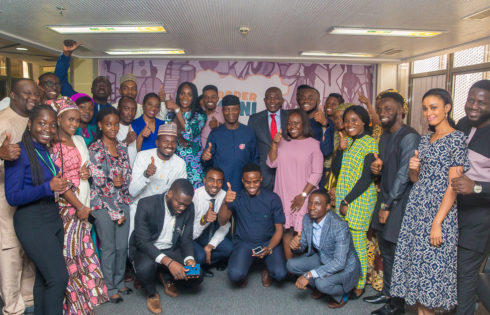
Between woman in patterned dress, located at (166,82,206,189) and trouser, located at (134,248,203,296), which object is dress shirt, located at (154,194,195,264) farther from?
woman in patterned dress, located at (166,82,206,189)

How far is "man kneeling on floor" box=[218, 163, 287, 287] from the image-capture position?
3.47 metres

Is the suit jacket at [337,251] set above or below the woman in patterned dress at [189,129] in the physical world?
below

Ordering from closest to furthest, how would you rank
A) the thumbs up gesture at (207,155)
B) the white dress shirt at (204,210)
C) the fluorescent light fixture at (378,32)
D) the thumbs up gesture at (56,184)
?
1. the thumbs up gesture at (56,184)
2. the white dress shirt at (204,210)
3. the thumbs up gesture at (207,155)
4. the fluorescent light fixture at (378,32)

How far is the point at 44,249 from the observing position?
A: 2.46m

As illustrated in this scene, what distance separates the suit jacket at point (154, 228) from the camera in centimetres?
316

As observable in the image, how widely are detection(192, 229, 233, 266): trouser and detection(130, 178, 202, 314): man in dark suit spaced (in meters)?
0.32

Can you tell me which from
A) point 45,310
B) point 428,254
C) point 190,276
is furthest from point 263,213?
point 45,310

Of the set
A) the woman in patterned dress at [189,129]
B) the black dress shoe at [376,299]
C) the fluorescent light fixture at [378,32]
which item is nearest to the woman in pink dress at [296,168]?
the black dress shoe at [376,299]

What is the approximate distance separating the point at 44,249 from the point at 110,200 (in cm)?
90

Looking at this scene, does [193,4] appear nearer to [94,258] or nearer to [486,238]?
[94,258]

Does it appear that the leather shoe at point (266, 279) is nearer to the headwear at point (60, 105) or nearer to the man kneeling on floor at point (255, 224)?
the man kneeling on floor at point (255, 224)

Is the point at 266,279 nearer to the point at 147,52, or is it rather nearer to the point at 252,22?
the point at 252,22

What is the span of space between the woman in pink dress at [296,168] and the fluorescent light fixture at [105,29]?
213 cm

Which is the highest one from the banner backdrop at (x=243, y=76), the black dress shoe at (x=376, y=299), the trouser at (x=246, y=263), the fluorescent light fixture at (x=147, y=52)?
the fluorescent light fixture at (x=147, y=52)
